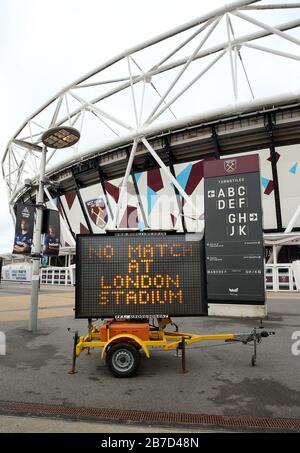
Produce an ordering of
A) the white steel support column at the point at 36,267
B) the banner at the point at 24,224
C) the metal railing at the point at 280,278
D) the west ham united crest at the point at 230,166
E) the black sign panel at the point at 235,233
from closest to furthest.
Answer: the white steel support column at the point at 36,267 → the black sign panel at the point at 235,233 → the banner at the point at 24,224 → the west ham united crest at the point at 230,166 → the metal railing at the point at 280,278

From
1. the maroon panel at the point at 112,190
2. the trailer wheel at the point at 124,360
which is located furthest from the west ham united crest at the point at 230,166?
the maroon panel at the point at 112,190

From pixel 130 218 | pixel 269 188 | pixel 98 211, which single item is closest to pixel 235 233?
pixel 269 188

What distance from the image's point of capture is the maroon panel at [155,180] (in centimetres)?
3238

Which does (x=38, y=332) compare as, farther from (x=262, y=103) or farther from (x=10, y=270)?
(x=10, y=270)

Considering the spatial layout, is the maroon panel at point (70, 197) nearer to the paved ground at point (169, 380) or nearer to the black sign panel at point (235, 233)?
the black sign panel at point (235, 233)

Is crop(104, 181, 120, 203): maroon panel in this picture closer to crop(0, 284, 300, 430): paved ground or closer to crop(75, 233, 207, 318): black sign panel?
crop(0, 284, 300, 430): paved ground

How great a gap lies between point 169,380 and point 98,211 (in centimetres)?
3261

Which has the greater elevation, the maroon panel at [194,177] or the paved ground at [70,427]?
the maroon panel at [194,177]

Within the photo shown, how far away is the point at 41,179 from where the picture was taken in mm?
11211

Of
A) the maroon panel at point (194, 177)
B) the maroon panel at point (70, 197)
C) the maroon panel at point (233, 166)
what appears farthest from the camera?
the maroon panel at point (70, 197)

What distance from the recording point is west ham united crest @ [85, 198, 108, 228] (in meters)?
36.7

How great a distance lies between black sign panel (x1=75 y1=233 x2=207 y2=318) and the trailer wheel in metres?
0.63

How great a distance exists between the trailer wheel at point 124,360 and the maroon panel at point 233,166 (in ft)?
30.3

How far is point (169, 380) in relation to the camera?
550 centimetres
